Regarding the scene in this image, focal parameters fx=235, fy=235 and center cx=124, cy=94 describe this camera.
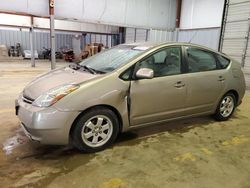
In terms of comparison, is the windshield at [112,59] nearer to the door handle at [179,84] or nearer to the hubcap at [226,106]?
the door handle at [179,84]

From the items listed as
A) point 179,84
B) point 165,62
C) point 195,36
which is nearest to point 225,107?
point 179,84

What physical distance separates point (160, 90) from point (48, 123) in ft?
4.65

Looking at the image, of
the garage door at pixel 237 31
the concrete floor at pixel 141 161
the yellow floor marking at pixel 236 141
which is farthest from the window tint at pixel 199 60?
the garage door at pixel 237 31

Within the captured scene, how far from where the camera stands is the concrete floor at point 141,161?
86.7 inches

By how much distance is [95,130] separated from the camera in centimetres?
268

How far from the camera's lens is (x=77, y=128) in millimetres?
2533

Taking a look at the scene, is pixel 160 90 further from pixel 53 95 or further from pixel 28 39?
pixel 28 39

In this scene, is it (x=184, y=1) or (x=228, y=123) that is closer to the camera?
(x=228, y=123)

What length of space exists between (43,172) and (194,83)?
223 cm

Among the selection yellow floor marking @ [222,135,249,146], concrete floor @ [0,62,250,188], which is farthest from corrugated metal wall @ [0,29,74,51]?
yellow floor marking @ [222,135,249,146]

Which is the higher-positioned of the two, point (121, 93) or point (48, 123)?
point (121, 93)

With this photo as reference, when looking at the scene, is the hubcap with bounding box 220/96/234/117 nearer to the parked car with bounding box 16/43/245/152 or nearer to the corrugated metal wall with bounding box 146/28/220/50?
the parked car with bounding box 16/43/245/152

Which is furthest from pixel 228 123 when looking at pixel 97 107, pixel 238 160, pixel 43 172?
pixel 43 172

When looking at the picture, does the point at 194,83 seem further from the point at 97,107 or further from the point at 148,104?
the point at 97,107
